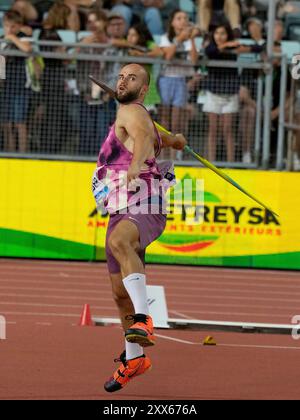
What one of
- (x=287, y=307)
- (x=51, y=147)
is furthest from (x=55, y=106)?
(x=287, y=307)

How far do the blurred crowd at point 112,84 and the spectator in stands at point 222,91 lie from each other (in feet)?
0.05

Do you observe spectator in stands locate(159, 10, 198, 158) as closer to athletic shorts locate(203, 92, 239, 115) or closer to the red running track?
athletic shorts locate(203, 92, 239, 115)

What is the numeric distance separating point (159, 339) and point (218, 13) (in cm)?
839

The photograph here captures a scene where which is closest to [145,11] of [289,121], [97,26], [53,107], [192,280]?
[97,26]

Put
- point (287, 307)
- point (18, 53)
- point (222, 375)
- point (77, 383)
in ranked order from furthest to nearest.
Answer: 1. point (18, 53)
2. point (287, 307)
3. point (222, 375)
4. point (77, 383)

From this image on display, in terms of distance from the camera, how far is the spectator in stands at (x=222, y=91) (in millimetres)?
17469

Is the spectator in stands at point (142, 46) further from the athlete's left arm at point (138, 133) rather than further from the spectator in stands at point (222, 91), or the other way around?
the athlete's left arm at point (138, 133)

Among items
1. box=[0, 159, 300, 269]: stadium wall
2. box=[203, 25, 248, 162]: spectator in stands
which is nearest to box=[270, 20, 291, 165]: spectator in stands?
box=[203, 25, 248, 162]: spectator in stands

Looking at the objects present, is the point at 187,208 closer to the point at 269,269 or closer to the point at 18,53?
the point at 269,269

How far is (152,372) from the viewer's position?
358 inches

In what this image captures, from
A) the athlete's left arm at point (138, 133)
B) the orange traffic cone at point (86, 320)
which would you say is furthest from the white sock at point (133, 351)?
the orange traffic cone at point (86, 320)

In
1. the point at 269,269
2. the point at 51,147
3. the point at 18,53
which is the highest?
the point at 18,53

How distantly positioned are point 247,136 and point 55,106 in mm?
2860

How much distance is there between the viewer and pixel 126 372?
322 inches
